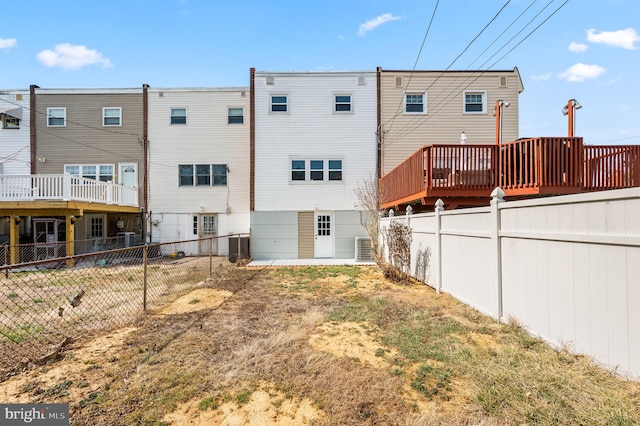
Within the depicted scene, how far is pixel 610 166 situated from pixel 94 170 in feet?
65.9

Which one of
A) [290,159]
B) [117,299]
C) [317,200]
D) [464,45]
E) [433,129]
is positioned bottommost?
[117,299]

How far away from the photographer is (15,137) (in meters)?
15.6

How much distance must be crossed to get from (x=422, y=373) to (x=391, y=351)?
2.03 ft

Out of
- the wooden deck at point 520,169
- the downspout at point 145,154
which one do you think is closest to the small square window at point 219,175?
the downspout at point 145,154

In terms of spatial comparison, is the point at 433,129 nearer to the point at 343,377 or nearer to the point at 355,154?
the point at 355,154

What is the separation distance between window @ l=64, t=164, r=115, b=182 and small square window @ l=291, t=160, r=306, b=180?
9164mm

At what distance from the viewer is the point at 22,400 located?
2793 millimetres

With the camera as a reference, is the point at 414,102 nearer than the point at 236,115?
Yes

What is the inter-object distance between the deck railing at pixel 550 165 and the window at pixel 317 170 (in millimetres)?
8249

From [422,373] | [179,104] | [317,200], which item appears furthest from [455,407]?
[179,104]

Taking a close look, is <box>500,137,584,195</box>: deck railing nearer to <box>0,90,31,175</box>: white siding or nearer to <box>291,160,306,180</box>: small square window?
<box>291,160,306,180</box>: small square window

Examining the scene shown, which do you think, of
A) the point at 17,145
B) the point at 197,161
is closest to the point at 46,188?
the point at 197,161

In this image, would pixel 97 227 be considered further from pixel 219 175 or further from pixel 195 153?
pixel 219 175

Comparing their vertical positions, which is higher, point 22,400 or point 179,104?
point 179,104
